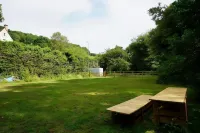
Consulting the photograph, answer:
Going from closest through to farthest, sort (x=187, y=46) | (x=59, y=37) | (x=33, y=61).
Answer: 1. (x=187, y=46)
2. (x=33, y=61)
3. (x=59, y=37)

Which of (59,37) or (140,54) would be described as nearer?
(140,54)

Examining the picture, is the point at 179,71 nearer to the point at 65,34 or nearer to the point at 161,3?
the point at 161,3

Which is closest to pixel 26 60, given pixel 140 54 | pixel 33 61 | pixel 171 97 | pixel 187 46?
pixel 33 61

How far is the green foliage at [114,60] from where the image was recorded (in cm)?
2736

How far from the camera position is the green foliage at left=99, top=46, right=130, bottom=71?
2736 cm

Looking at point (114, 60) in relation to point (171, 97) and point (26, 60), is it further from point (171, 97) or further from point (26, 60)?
point (171, 97)

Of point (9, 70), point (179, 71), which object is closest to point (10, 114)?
point (179, 71)

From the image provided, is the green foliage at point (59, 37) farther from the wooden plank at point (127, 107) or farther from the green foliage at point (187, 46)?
the wooden plank at point (127, 107)

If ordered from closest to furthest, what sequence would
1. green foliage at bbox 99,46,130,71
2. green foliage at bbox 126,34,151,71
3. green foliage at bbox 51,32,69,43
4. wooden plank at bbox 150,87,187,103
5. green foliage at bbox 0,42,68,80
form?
wooden plank at bbox 150,87,187,103 < green foliage at bbox 0,42,68,80 < green foliage at bbox 126,34,151,71 < green foliage at bbox 99,46,130,71 < green foliage at bbox 51,32,69,43

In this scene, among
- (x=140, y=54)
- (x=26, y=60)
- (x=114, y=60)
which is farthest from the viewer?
(x=114, y=60)

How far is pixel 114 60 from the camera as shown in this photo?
94.0 ft

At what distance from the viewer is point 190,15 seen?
195 inches

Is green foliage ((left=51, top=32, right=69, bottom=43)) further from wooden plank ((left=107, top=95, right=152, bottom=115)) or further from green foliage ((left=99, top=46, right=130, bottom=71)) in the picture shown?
wooden plank ((left=107, top=95, right=152, bottom=115))

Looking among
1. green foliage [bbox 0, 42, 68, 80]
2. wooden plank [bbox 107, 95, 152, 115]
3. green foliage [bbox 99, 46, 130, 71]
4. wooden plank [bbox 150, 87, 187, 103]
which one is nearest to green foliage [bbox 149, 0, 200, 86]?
wooden plank [bbox 150, 87, 187, 103]
